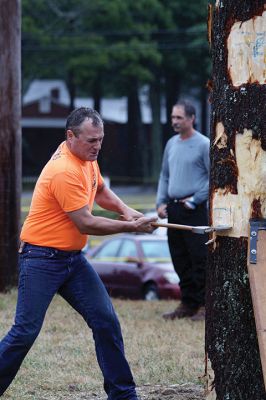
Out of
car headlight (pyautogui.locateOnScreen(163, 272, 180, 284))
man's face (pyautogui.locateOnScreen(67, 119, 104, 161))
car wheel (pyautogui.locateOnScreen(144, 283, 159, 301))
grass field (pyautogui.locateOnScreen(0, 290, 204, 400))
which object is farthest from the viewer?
car wheel (pyautogui.locateOnScreen(144, 283, 159, 301))

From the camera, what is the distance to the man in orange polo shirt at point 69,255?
580 centimetres

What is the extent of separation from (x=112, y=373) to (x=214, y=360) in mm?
832

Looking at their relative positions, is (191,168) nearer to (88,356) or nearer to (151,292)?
(88,356)

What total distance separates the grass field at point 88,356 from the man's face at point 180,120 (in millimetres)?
1907

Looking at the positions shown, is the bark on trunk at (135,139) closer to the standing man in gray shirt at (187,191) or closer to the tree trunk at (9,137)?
the tree trunk at (9,137)

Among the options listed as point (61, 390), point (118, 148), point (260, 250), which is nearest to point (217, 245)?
point (260, 250)

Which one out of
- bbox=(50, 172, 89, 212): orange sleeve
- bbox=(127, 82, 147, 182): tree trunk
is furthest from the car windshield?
bbox=(127, 82, 147, 182): tree trunk

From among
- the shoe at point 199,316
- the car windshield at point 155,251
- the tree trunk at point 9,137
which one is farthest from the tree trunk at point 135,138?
the shoe at point 199,316

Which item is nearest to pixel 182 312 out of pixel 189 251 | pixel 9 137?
pixel 189 251

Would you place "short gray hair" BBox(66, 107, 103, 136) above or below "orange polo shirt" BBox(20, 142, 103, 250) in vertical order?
above

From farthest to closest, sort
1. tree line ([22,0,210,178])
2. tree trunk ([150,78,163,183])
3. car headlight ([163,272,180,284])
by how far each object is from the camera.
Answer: tree trunk ([150,78,163,183])
tree line ([22,0,210,178])
car headlight ([163,272,180,284])

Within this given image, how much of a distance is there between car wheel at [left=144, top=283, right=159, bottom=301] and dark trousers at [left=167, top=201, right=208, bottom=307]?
5.81 metres

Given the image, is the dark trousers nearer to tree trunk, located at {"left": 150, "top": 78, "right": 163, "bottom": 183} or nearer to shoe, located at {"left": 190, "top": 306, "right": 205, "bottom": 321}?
shoe, located at {"left": 190, "top": 306, "right": 205, "bottom": 321}

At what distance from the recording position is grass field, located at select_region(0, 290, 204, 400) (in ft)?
22.2
